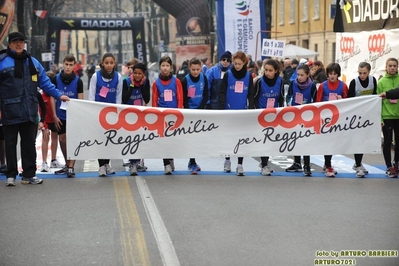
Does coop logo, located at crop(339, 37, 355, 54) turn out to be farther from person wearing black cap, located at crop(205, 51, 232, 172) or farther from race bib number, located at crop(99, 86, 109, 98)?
race bib number, located at crop(99, 86, 109, 98)

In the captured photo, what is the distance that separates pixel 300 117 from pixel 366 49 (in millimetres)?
6869

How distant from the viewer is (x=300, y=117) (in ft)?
40.1

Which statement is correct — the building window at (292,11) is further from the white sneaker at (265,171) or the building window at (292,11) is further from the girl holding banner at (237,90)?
the white sneaker at (265,171)

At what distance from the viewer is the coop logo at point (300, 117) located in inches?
480

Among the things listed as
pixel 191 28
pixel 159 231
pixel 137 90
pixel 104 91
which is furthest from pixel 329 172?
pixel 191 28

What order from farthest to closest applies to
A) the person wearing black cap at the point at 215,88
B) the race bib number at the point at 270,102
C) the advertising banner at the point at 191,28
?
the advertising banner at the point at 191,28, the person wearing black cap at the point at 215,88, the race bib number at the point at 270,102

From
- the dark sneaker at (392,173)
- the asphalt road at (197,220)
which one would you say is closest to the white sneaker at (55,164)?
the asphalt road at (197,220)

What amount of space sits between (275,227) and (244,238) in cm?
63

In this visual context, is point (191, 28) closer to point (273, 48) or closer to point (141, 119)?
point (273, 48)

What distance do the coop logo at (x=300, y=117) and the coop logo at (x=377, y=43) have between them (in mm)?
5873

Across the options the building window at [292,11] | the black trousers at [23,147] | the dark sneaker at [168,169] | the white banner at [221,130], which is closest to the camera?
the black trousers at [23,147]

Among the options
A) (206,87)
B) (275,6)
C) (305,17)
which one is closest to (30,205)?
(206,87)

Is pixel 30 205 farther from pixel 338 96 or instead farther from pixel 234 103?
pixel 338 96

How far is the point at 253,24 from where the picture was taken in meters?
24.8
